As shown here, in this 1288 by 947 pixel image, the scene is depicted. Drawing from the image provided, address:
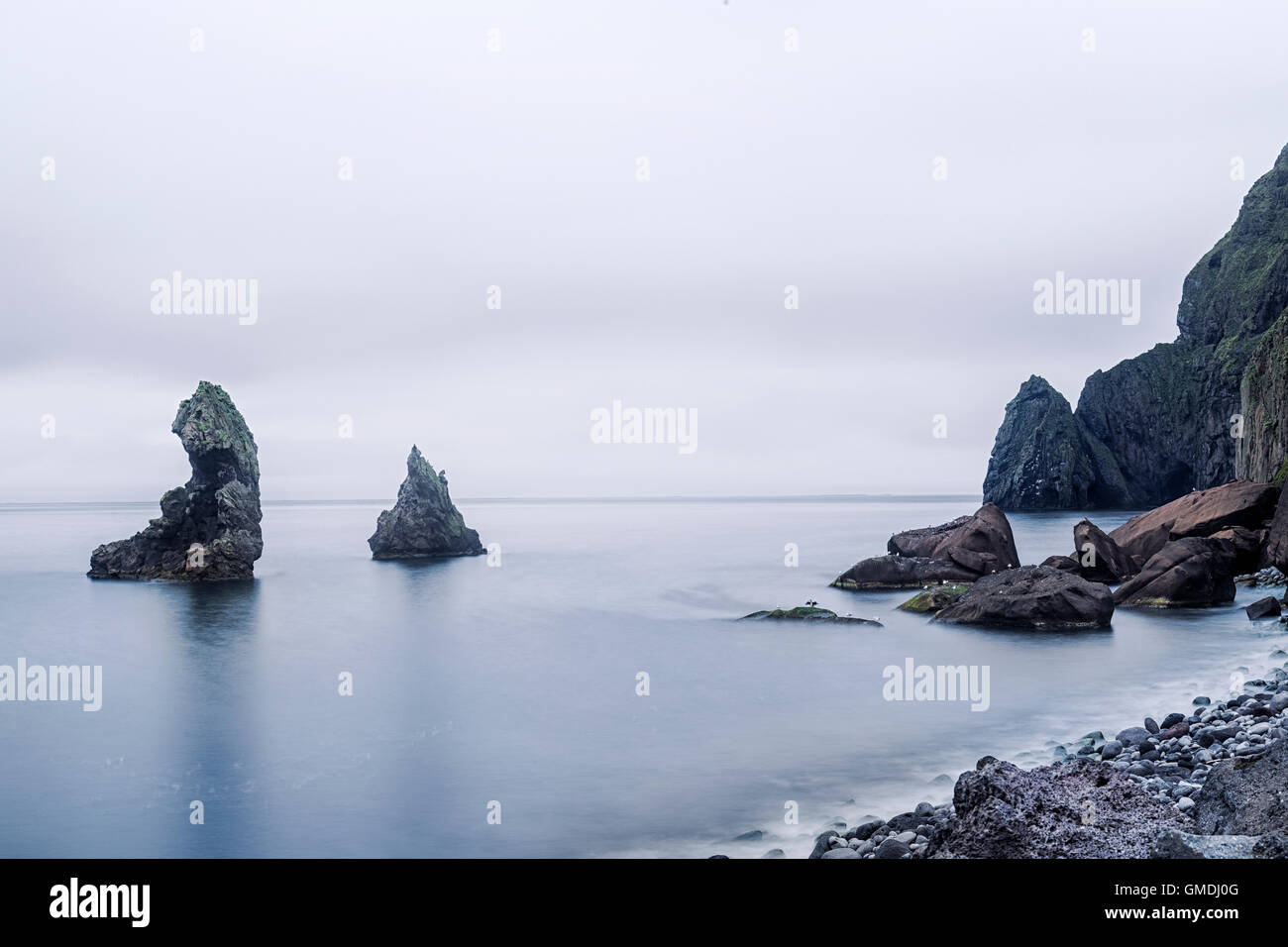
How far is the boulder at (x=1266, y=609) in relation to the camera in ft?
99.8

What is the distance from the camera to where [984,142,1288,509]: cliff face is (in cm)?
11738

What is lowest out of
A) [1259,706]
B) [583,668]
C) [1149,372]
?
[583,668]

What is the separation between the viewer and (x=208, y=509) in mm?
55969

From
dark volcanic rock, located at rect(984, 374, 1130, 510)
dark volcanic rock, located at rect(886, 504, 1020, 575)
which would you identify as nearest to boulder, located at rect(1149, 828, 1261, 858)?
dark volcanic rock, located at rect(886, 504, 1020, 575)

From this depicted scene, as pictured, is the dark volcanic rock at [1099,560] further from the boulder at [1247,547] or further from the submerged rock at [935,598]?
the submerged rock at [935,598]

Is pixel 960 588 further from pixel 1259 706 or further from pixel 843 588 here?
pixel 1259 706

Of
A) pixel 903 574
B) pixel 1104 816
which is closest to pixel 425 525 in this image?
pixel 903 574

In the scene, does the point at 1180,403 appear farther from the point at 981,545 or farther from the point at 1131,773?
the point at 1131,773

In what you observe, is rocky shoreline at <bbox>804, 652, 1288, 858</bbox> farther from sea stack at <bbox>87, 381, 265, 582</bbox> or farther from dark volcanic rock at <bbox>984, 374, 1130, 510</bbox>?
dark volcanic rock at <bbox>984, 374, 1130, 510</bbox>

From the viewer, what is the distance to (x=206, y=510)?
184 ft

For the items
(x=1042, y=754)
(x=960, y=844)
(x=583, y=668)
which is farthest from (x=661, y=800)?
(x=583, y=668)

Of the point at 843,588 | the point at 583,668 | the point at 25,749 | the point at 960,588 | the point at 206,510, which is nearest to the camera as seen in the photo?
the point at 25,749

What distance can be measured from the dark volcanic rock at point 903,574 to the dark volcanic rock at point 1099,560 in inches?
224

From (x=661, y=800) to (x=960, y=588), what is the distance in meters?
24.1
